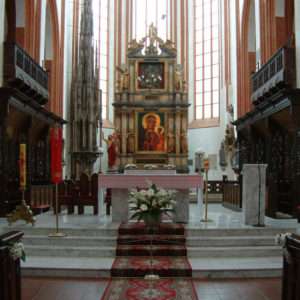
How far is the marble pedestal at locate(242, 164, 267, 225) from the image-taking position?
257 inches

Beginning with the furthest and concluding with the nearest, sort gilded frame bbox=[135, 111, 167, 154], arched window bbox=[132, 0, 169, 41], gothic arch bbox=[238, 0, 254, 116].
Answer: arched window bbox=[132, 0, 169, 41] → gilded frame bbox=[135, 111, 167, 154] → gothic arch bbox=[238, 0, 254, 116]

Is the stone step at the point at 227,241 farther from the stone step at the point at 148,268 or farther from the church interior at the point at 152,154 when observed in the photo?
the stone step at the point at 148,268

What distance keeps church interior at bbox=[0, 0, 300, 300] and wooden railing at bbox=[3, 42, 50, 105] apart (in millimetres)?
47

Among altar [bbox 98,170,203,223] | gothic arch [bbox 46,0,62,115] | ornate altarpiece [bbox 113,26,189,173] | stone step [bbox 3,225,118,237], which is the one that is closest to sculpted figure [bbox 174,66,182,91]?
ornate altarpiece [bbox 113,26,189,173]

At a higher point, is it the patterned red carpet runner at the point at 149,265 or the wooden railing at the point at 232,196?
the wooden railing at the point at 232,196

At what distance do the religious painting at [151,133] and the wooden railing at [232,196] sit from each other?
25.1ft

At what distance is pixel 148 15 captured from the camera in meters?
23.4

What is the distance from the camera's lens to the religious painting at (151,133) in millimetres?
18859

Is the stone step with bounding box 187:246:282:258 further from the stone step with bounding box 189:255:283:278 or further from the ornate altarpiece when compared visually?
the ornate altarpiece

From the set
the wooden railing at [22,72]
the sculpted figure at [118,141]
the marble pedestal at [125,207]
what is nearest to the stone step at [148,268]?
the marble pedestal at [125,207]

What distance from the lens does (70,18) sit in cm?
1950

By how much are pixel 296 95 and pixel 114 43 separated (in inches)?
606

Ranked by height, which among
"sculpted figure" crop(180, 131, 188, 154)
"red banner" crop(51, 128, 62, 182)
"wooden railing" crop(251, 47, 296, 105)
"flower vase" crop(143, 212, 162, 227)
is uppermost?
"wooden railing" crop(251, 47, 296, 105)

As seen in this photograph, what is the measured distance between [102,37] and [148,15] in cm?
352
